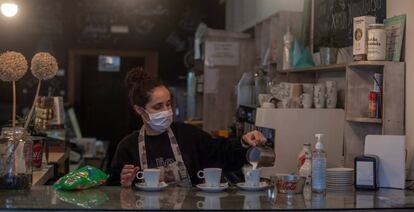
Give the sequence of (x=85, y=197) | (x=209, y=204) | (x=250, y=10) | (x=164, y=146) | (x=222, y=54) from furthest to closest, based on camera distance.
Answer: (x=250, y=10)
(x=222, y=54)
(x=164, y=146)
(x=85, y=197)
(x=209, y=204)

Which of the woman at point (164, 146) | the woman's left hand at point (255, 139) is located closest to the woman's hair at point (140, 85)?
the woman at point (164, 146)

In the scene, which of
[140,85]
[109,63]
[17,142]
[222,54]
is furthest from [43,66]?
[109,63]

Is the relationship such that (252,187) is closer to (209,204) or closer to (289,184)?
(289,184)

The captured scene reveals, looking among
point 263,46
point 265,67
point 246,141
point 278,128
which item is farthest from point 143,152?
point 263,46

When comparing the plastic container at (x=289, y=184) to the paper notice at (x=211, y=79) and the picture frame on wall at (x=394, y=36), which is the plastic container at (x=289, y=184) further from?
the paper notice at (x=211, y=79)

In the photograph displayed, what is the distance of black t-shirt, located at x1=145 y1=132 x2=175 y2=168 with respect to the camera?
2932 mm

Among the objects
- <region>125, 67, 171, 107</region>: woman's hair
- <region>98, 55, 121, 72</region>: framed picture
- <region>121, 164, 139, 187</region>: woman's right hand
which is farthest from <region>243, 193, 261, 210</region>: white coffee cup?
<region>98, 55, 121, 72</region>: framed picture

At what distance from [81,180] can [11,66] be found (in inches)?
22.8

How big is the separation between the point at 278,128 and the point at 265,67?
1.62 m

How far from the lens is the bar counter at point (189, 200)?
2084mm

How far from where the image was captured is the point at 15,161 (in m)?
2.44

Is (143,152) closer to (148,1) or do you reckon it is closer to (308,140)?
(308,140)

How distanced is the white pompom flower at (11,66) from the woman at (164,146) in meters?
0.61

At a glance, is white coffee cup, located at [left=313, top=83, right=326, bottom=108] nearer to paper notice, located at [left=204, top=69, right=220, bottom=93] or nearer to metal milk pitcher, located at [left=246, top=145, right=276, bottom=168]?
metal milk pitcher, located at [left=246, top=145, right=276, bottom=168]
